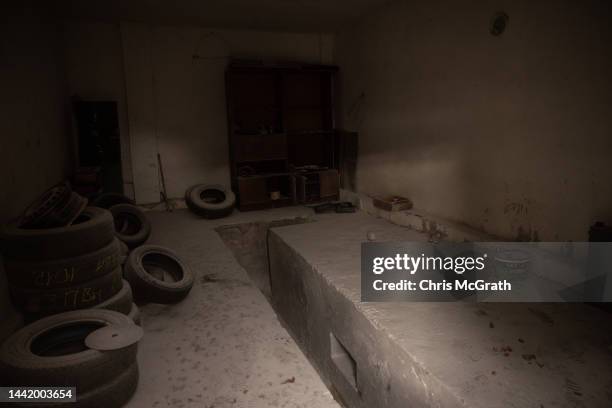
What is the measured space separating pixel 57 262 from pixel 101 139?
3.41m

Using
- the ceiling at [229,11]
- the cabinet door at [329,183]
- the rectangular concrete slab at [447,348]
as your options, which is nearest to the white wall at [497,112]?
the ceiling at [229,11]

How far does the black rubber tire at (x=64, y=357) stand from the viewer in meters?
1.62

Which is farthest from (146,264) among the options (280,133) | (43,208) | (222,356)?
(280,133)

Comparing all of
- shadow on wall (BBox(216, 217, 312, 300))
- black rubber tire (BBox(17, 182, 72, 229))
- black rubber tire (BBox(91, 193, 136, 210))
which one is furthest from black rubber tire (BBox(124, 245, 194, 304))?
shadow on wall (BBox(216, 217, 312, 300))

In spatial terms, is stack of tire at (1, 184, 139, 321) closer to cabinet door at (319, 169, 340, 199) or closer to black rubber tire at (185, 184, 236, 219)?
black rubber tire at (185, 184, 236, 219)

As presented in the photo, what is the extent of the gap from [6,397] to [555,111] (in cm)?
381

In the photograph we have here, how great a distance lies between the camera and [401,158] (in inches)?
200

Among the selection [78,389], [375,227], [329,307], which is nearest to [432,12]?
[375,227]

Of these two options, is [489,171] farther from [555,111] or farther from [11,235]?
[11,235]

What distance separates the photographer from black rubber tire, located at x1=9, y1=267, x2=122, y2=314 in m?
2.17

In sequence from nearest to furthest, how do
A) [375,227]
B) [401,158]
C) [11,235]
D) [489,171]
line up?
[11,235]
[489,171]
[375,227]
[401,158]

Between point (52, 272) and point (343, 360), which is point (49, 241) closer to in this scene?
point (52, 272)

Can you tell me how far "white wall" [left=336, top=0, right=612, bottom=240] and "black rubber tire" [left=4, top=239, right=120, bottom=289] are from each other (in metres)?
3.36

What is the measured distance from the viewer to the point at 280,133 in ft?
19.9
